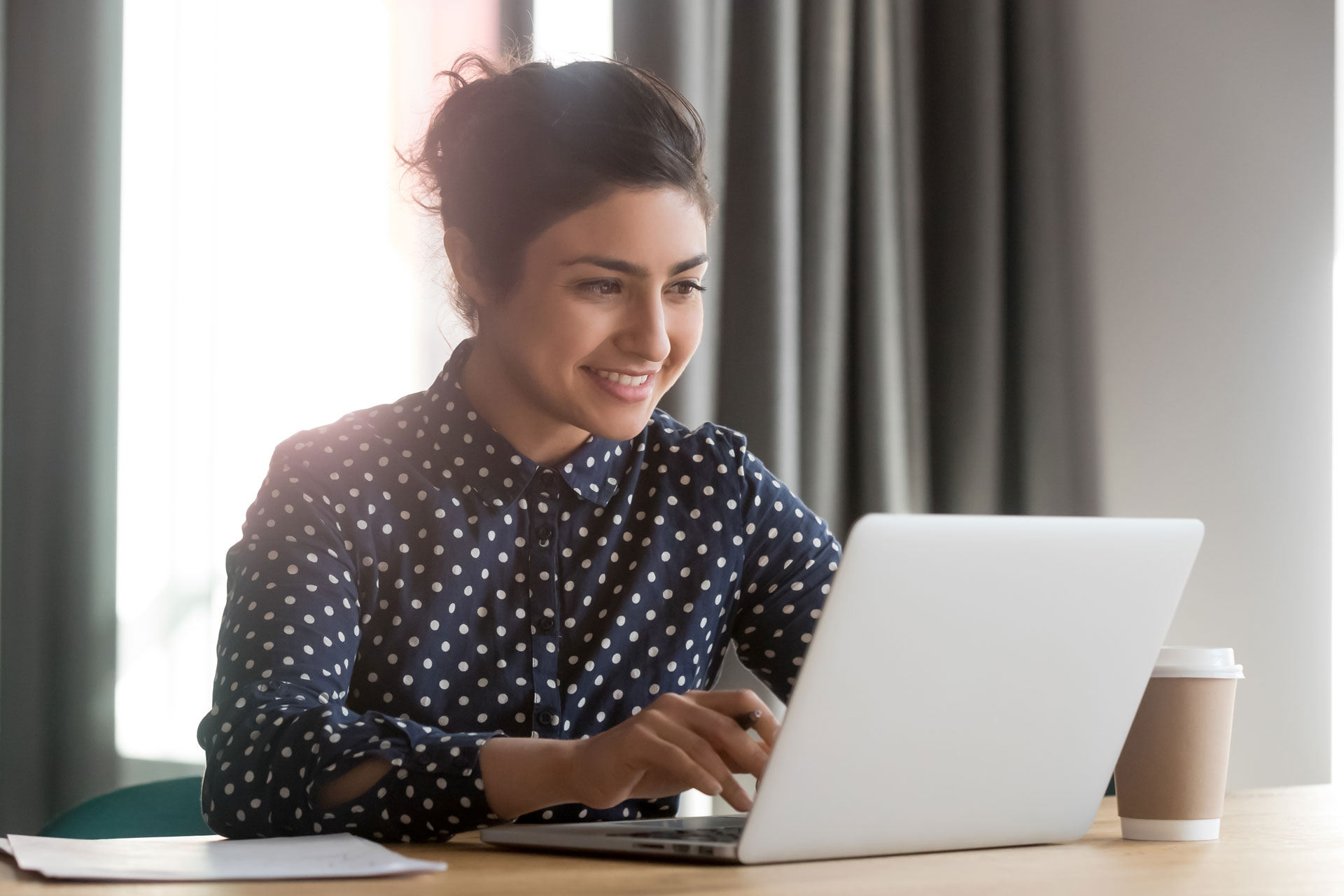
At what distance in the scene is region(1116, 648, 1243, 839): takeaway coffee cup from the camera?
34.0 inches

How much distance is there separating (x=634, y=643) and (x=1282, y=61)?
1338 mm

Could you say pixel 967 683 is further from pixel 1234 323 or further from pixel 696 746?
pixel 1234 323

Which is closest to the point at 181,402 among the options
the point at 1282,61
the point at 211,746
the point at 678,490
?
the point at 678,490

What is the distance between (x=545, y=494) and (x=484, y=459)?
2.7 inches

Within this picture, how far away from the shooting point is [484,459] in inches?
51.5

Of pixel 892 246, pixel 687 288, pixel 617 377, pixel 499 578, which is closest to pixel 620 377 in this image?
pixel 617 377

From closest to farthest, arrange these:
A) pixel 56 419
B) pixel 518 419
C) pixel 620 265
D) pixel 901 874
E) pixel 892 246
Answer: pixel 901 874 < pixel 620 265 < pixel 518 419 < pixel 56 419 < pixel 892 246

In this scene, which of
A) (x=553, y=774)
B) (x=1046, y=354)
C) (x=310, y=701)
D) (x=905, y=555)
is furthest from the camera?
(x=1046, y=354)

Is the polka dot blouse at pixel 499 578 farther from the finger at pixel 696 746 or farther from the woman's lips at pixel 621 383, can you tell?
the finger at pixel 696 746

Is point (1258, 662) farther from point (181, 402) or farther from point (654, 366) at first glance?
point (181, 402)

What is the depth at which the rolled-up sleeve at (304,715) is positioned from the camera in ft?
2.93

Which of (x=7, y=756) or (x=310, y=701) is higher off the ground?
(x=310, y=701)

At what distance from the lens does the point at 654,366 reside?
4.28 ft

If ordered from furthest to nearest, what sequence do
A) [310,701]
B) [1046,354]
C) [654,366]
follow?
[1046,354] < [654,366] < [310,701]
